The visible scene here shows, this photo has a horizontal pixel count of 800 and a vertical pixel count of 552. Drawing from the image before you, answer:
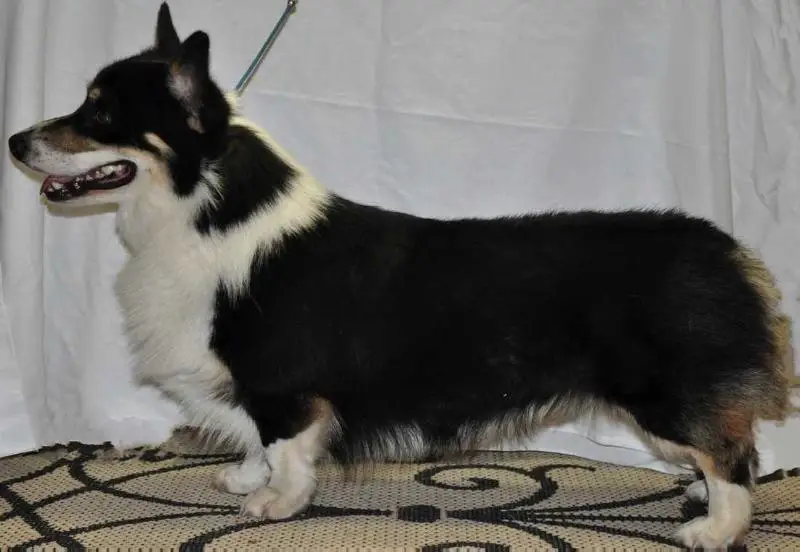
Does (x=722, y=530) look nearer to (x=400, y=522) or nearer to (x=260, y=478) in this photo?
(x=400, y=522)

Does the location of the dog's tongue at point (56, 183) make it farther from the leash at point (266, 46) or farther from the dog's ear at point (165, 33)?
the leash at point (266, 46)

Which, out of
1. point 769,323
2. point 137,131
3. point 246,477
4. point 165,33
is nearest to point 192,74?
point 137,131

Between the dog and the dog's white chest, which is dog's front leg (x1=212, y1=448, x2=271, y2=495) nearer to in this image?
the dog

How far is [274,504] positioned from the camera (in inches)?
91.2

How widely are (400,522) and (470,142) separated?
4.29 feet

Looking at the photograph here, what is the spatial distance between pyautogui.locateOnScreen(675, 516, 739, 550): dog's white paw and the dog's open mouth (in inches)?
64.5

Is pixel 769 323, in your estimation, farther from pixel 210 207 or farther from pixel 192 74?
pixel 192 74

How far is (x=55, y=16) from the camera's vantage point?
2844mm

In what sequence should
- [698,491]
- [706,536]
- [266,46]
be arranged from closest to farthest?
[706,536], [698,491], [266,46]

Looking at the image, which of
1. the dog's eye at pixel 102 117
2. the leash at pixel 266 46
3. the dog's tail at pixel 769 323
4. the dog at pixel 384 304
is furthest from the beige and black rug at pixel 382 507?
the leash at pixel 266 46

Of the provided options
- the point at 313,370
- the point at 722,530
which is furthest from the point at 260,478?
the point at 722,530

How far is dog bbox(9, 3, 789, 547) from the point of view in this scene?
7.20 ft

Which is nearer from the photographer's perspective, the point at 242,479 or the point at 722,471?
the point at 722,471

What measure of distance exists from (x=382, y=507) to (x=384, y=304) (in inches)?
22.3
